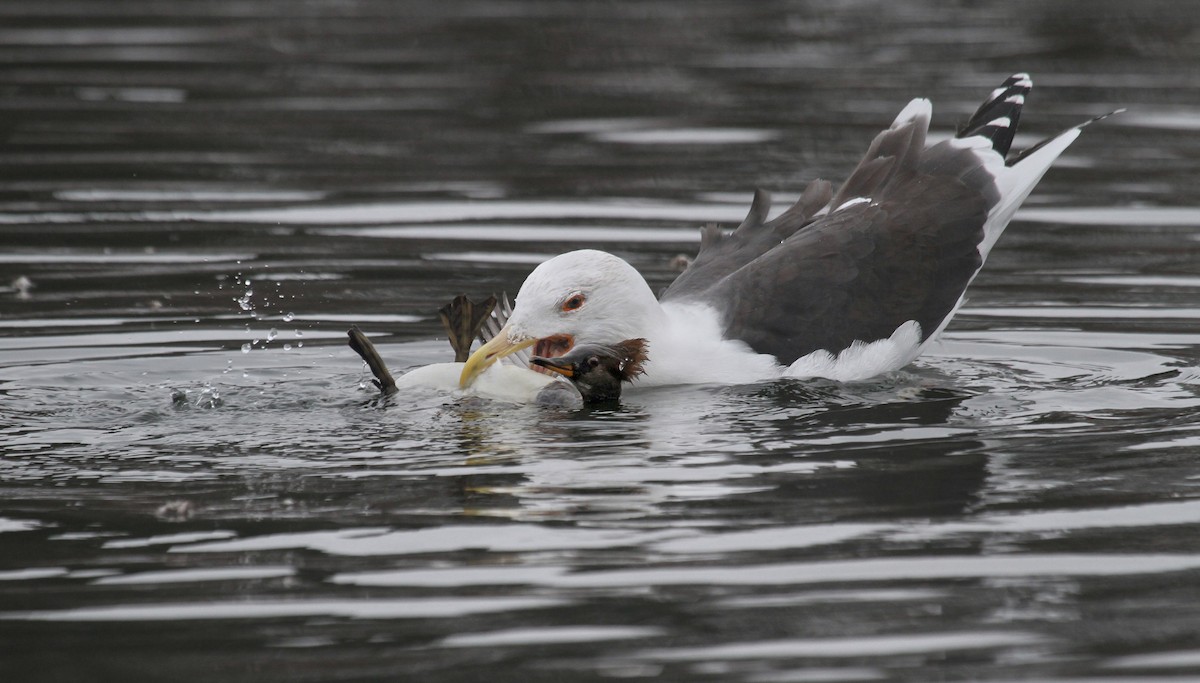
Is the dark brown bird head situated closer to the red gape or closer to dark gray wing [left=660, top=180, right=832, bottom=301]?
the red gape

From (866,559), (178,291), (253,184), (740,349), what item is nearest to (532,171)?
(253,184)

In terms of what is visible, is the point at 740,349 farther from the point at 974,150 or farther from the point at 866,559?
the point at 866,559

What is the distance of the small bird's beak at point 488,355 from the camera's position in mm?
8711

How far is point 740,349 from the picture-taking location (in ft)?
30.1

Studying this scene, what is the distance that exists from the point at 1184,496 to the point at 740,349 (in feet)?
8.84

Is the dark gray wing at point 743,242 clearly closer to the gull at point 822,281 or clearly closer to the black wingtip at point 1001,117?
the gull at point 822,281

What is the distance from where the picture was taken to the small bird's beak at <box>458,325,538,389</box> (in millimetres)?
8711

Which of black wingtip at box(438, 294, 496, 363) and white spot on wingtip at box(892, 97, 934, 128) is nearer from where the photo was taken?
black wingtip at box(438, 294, 496, 363)

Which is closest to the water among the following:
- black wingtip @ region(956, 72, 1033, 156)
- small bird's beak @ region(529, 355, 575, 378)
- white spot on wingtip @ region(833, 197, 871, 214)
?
small bird's beak @ region(529, 355, 575, 378)

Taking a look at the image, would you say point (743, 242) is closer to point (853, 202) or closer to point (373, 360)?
point (853, 202)

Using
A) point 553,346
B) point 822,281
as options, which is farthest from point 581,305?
point 822,281

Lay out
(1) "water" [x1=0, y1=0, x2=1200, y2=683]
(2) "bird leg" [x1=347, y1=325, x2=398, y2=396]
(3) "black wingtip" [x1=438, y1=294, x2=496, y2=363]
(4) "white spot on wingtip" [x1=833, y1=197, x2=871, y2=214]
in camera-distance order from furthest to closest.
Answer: (4) "white spot on wingtip" [x1=833, y1=197, x2=871, y2=214] → (3) "black wingtip" [x1=438, y1=294, x2=496, y2=363] → (2) "bird leg" [x1=347, y1=325, x2=398, y2=396] → (1) "water" [x1=0, y1=0, x2=1200, y2=683]

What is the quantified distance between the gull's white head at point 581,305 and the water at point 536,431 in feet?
1.54

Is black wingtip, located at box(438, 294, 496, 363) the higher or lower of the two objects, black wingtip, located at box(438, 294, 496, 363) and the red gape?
the higher
